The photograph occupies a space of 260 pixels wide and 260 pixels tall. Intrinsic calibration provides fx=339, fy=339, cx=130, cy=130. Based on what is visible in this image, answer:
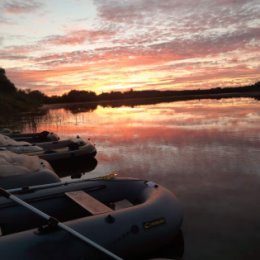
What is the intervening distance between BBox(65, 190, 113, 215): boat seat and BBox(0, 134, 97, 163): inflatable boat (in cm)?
532

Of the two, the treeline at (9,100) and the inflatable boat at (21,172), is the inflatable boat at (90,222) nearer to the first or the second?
the inflatable boat at (21,172)

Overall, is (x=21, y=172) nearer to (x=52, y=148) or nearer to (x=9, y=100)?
(x=52, y=148)

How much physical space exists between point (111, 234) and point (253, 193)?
12.9 feet

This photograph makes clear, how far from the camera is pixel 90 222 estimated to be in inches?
176

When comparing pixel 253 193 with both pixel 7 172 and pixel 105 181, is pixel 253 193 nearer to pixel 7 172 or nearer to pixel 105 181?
pixel 105 181

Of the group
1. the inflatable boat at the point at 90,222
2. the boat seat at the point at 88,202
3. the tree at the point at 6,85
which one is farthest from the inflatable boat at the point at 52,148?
the tree at the point at 6,85

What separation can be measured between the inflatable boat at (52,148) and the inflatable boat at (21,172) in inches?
126

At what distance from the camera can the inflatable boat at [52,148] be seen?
35.3ft

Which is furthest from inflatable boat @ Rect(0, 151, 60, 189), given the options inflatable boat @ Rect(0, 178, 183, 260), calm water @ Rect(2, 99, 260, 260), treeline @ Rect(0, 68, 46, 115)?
treeline @ Rect(0, 68, 46, 115)

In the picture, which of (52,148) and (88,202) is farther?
(52,148)

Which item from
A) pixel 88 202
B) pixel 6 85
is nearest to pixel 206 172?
pixel 88 202

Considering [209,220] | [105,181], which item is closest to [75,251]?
[105,181]

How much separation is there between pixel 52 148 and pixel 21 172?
5917mm

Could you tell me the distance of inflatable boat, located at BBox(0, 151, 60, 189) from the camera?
6.58m
